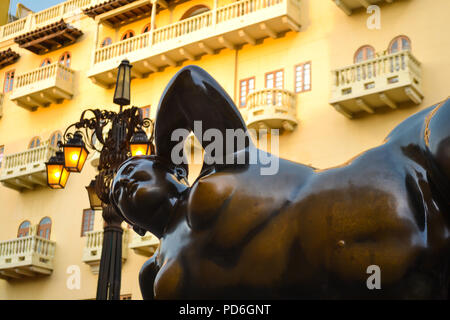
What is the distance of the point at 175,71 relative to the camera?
16.7m

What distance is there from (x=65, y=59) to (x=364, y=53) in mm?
10151

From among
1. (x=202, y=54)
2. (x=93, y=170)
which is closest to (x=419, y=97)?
(x=202, y=54)

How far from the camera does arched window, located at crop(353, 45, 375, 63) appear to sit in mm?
14375

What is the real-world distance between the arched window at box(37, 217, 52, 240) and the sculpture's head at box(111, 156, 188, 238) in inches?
713

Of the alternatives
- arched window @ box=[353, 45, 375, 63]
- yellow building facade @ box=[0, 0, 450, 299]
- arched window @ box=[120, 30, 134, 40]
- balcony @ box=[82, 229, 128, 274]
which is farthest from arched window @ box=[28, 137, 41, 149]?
arched window @ box=[353, 45, 375, 63]

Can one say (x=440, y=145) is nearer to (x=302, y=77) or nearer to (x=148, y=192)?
(x=148, y=192)

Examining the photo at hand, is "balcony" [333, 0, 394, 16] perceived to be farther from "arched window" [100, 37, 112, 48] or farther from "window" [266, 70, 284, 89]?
"arched window" [100, 37, 112, 48]

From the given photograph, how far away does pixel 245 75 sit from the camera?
53.6 ft

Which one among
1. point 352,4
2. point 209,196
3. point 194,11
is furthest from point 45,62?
point 209,196

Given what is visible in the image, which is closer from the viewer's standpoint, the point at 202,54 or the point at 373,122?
the point at 373,122

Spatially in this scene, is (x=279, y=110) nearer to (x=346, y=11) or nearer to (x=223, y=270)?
(x=346, y=11)

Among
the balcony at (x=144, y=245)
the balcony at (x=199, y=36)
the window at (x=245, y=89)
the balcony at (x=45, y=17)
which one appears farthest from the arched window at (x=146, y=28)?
the balcony at (x=144, y=245)

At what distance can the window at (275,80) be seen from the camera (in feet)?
51.5
